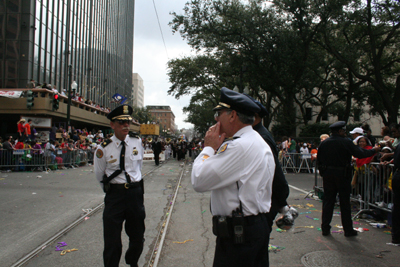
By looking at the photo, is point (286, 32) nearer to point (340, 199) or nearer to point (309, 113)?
point (340, 199)

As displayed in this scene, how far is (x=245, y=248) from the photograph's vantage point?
6.89ft

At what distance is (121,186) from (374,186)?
5675mm

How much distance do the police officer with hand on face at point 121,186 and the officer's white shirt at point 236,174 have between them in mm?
1597

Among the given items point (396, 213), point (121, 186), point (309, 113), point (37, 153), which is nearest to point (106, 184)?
point (121, 186)

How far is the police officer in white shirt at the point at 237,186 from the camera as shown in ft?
6.72

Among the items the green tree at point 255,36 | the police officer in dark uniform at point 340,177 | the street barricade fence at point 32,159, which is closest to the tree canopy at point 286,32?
the green tree at point 255,36

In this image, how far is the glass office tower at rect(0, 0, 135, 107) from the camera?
25484 mm

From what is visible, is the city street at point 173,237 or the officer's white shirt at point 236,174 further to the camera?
the city street at point 173,237

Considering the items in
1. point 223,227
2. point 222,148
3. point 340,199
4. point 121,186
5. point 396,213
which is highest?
point 222,148

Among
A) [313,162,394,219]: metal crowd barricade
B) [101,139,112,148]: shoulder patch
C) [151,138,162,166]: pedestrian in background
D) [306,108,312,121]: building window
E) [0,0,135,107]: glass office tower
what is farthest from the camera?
[306,108,312,121]: building window

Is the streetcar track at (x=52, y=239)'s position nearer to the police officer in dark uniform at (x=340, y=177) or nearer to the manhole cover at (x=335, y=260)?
the manhole cover at (x=335, y=260)

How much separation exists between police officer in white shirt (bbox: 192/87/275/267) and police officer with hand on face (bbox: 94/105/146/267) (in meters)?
1.59

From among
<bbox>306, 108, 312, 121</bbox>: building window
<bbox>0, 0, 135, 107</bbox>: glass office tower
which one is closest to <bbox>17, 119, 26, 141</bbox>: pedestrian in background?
<bbox>0, 0, 135, 107</bbox>: glass office tower

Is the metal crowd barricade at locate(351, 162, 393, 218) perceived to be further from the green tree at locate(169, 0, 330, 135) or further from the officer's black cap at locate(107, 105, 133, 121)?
the green tree at locate(169, 0, 330, 135)
